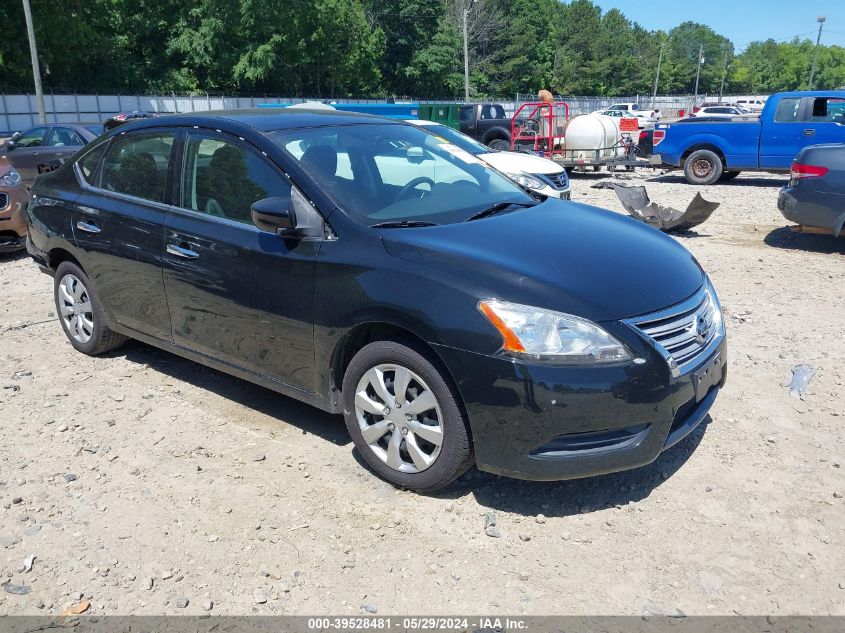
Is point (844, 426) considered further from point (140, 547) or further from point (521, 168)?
point (521, 168)

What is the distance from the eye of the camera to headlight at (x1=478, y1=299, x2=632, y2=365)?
304 cm

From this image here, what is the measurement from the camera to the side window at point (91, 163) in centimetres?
500

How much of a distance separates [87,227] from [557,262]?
10.7ft

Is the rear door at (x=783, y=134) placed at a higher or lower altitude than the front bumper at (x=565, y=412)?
higher

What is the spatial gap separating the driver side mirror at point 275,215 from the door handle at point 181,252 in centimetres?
64

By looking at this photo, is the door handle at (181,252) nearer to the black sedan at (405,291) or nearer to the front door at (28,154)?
the black sedan at (405,291)

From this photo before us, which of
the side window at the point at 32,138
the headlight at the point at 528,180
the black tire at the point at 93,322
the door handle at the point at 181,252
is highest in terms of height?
the side window at the point at 32,138

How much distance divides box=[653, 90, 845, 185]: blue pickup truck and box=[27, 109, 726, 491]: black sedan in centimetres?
1201

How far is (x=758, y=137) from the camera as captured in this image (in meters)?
14.7

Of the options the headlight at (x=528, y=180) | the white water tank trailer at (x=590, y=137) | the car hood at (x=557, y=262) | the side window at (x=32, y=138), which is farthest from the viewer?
the white water tank trailer at (x=590, y=137)

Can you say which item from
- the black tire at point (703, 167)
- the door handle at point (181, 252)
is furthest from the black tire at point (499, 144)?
the door handle at point (181, 252)

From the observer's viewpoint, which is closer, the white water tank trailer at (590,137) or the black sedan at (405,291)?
the black sedan at (405,291)

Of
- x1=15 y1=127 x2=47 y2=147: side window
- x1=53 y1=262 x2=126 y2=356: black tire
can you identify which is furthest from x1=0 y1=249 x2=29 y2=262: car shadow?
x1=15 y1=127 x2=47 y2=147: side window

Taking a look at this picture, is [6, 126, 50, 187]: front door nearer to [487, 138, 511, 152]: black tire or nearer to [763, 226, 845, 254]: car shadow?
[487, 138, 511, 152]: black tire
